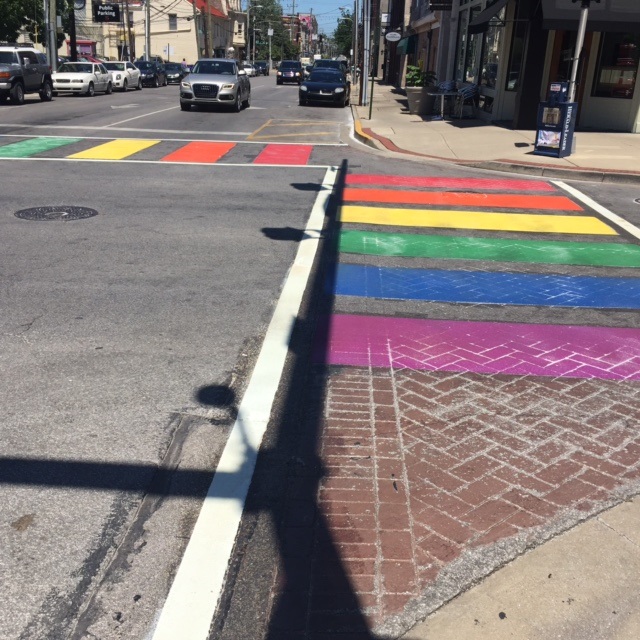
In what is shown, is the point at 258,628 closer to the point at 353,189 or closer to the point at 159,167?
the point at 353,189

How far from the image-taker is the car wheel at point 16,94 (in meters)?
26.8

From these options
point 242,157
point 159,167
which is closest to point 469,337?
point 159,167

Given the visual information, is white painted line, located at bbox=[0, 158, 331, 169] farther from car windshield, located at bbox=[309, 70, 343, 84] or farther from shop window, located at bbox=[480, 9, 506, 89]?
car windshield, located at bbox=[309, 70, 343, 84]

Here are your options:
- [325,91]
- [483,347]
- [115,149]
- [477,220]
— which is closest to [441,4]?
[325,91]

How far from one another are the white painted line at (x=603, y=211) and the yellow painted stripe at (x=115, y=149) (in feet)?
28.3

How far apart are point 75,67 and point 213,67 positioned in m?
12.2

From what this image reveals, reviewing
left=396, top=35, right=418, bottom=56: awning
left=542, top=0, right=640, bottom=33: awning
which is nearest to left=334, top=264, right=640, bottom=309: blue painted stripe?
left=542, top=0, right=640, bottom=33: awning

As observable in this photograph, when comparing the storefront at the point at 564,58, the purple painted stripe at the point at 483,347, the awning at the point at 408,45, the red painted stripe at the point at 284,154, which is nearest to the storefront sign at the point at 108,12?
the awning at the point at 408,45

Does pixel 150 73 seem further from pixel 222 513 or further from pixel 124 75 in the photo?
pixel 222 513

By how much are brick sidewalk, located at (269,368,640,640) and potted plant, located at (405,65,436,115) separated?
21.7m

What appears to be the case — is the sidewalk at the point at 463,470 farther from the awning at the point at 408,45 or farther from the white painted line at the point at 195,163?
the awning at the point at 408,45

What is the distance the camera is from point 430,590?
9.88 feet

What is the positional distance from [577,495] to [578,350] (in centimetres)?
215

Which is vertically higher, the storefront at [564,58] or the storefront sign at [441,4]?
the storefront sign at [441,4]
